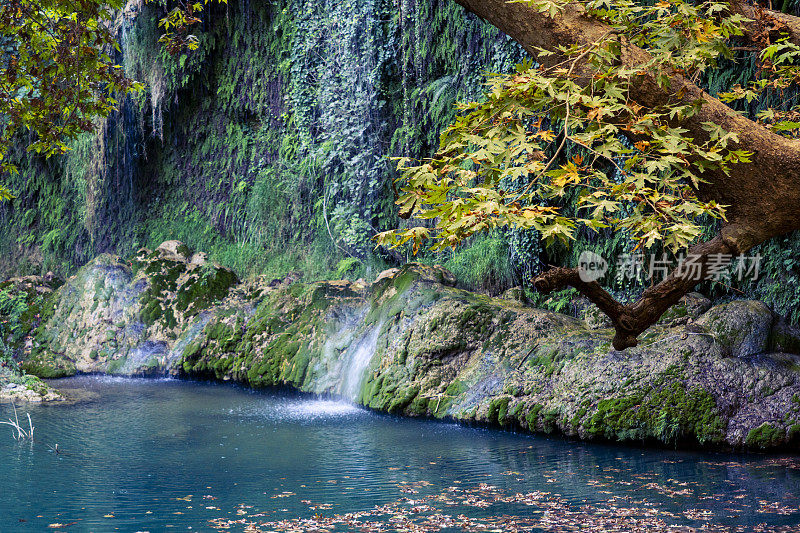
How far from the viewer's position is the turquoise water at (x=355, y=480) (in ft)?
15.2

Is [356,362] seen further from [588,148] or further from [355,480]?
[588,148]

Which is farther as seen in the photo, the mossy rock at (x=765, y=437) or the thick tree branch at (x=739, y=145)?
the mossy rock at (x=765, y=437)

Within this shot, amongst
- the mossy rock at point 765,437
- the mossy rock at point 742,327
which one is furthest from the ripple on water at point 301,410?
the mossy rock at point 765,437

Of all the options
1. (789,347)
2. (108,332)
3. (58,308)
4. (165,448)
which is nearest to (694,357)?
(789,347)

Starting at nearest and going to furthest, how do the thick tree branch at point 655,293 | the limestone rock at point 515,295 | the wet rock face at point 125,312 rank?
the thick tree branch at point 655,293 → the limestone rock at point 515,295 → the wet rock face at point 125,312

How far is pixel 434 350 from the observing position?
821cm

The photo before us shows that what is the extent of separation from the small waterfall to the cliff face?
0.08 ft

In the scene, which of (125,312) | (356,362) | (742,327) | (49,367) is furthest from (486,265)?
(49,367)

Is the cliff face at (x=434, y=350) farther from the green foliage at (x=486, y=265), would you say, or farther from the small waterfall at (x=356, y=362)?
the green foliage at (x=486, y=265)

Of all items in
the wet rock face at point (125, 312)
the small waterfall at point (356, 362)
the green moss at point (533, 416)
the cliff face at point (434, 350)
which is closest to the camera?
the cliff face at point (434, 350)

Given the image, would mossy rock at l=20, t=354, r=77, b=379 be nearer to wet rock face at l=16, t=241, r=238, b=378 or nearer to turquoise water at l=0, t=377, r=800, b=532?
wet rock face at l=16, t=241, r=238, b=378

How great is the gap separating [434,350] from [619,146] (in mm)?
4855

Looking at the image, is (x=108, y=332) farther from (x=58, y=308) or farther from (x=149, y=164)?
(x=149, y=164)

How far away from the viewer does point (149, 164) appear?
14.4m
